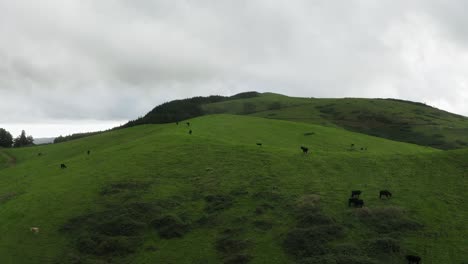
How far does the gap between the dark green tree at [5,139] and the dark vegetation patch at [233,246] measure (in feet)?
520

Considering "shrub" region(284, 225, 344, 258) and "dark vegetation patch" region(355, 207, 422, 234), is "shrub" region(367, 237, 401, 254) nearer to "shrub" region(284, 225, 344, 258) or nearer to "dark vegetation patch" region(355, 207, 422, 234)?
"dark vegetation patch" region(355, 207, 422, 234)

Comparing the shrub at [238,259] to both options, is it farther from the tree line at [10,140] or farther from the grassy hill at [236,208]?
the tree line at [10,140]

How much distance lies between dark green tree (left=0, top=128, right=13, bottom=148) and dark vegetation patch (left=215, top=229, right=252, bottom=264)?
159m

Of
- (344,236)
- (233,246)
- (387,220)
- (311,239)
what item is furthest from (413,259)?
(233,246)

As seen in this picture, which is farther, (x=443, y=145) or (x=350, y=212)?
(x=443, y=145)

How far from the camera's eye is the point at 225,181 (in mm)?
52250

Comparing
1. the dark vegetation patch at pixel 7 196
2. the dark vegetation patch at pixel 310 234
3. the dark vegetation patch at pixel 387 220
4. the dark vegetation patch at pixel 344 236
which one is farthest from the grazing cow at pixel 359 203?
the dark vegetation patch at pixel 7 196

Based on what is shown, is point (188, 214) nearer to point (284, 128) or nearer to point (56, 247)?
point (56, 247)

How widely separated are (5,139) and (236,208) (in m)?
157

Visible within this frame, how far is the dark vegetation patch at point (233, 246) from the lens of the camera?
35750 mm

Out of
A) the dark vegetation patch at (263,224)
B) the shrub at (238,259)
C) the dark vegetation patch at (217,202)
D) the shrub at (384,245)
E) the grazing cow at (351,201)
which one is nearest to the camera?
the shrub at (384,245)

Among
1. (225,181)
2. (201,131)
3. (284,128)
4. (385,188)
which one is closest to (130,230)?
(225,181)

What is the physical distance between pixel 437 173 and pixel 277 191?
794 inches

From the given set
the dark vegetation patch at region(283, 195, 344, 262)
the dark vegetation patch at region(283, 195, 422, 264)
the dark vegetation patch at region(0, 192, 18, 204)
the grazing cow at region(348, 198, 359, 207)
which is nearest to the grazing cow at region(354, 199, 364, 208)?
the grazing cow at region(348, 198, 359, 207)
